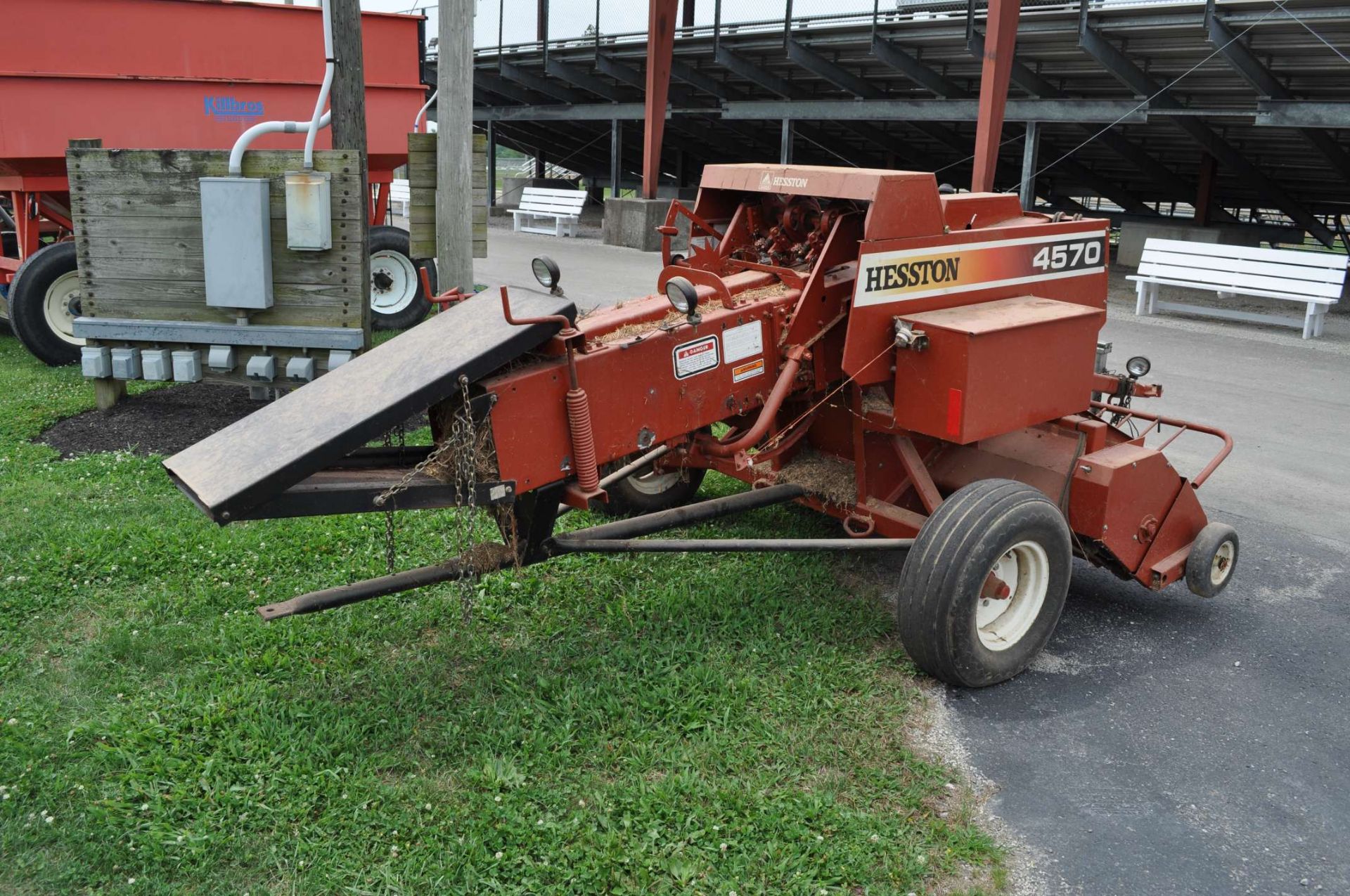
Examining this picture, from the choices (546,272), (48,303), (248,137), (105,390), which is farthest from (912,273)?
(48,303)

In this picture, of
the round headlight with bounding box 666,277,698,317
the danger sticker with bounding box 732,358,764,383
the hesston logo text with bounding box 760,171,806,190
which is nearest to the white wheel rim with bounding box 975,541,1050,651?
the danger sticker with bounding box 732,358,764,383

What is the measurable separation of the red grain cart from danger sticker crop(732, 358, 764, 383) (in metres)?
6.63

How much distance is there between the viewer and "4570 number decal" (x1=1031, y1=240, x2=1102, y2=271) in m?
4.79

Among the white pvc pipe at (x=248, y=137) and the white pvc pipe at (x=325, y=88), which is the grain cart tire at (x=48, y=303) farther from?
the white pvc pipe at (x=325, y=88)

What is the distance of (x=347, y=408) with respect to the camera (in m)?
3.38

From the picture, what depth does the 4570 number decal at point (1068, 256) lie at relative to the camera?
4785 mm

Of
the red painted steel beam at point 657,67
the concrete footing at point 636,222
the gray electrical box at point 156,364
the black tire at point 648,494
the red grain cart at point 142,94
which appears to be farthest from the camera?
the concrete footing at point 636,222

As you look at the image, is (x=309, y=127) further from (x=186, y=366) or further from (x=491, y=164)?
(x=491, y=164)

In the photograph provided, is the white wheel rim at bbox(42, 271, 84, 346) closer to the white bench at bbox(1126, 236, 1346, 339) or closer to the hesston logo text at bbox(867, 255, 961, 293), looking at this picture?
the hesston logo text at bbox(867, 255, 961, 293)

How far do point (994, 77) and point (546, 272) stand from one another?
10.3 meters

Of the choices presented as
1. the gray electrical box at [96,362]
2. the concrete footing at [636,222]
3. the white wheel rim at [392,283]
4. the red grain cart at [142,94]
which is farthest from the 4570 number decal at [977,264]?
the concrete footing at [636,222]

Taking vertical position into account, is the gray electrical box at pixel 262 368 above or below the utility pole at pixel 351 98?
below

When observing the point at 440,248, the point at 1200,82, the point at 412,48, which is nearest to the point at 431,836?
the point at 440,248

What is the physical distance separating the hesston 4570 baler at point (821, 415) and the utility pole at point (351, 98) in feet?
8.01
